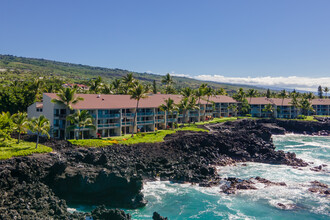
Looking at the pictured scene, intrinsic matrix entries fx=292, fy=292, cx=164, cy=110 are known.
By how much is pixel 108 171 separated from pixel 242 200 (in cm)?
1807

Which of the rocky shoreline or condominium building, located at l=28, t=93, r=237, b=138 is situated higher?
condominium building, located at l=28, t=93, r=237, b=138

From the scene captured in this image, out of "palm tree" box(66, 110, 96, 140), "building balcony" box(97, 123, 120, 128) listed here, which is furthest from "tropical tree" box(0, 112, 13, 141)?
"building balcony" box(97, 123, 120, 128)

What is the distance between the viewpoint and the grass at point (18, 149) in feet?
127

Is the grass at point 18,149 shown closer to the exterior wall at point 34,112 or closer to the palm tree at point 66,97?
the palm tree at point 66,97

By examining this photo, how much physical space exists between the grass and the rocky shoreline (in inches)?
58.5

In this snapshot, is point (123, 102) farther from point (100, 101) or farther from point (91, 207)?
point (91, 207)

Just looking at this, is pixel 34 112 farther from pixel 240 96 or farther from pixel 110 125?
pixel 240 96

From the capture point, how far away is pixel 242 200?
38500 mm

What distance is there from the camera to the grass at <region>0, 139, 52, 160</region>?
127 ft

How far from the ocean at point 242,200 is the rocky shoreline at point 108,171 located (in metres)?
2.22

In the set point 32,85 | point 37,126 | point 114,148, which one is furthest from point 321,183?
point 32,85

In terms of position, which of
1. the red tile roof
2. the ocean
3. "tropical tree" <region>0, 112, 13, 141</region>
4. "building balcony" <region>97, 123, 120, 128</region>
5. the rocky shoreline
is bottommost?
Result: the ocean

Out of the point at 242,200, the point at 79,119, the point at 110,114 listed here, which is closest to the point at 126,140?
the point at 110,114

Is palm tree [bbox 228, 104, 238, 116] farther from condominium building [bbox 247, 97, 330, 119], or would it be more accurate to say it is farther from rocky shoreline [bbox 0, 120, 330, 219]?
rocky shoreline [bbox 0, 120, 330, 219]
